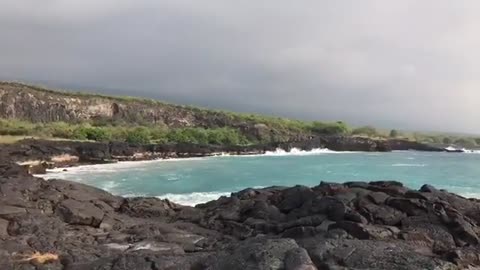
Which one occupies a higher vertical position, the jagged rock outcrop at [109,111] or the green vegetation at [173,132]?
the jagged rock outcrop at [109,111]

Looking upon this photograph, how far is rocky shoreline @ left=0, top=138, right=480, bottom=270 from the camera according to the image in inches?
543

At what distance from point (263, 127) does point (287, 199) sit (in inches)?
3678

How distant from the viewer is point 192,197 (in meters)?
37.3

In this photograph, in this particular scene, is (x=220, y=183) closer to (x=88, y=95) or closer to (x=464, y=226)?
(x=464, y=226)

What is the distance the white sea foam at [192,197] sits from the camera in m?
34.8

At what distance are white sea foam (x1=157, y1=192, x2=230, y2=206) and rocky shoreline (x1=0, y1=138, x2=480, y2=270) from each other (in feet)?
25.8

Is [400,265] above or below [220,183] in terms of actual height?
A: above

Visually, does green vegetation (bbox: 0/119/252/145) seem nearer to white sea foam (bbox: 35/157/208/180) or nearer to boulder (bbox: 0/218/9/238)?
white sea foam (bbox: 35/157/208/180)

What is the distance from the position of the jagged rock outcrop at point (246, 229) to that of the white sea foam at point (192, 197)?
8116 millimetres

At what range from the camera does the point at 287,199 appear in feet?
80.3

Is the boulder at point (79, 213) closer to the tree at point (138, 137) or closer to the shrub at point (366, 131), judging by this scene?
the tree at point (138, 137)

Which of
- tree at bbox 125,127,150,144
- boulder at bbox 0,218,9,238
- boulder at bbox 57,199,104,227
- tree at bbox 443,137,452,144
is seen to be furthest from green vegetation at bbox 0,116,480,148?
boulder at bbox 0,218,9,238

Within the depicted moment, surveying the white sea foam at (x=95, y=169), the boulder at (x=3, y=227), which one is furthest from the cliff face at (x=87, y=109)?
the boulder at (x=3, y=227)

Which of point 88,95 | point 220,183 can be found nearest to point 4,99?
point 88,95
